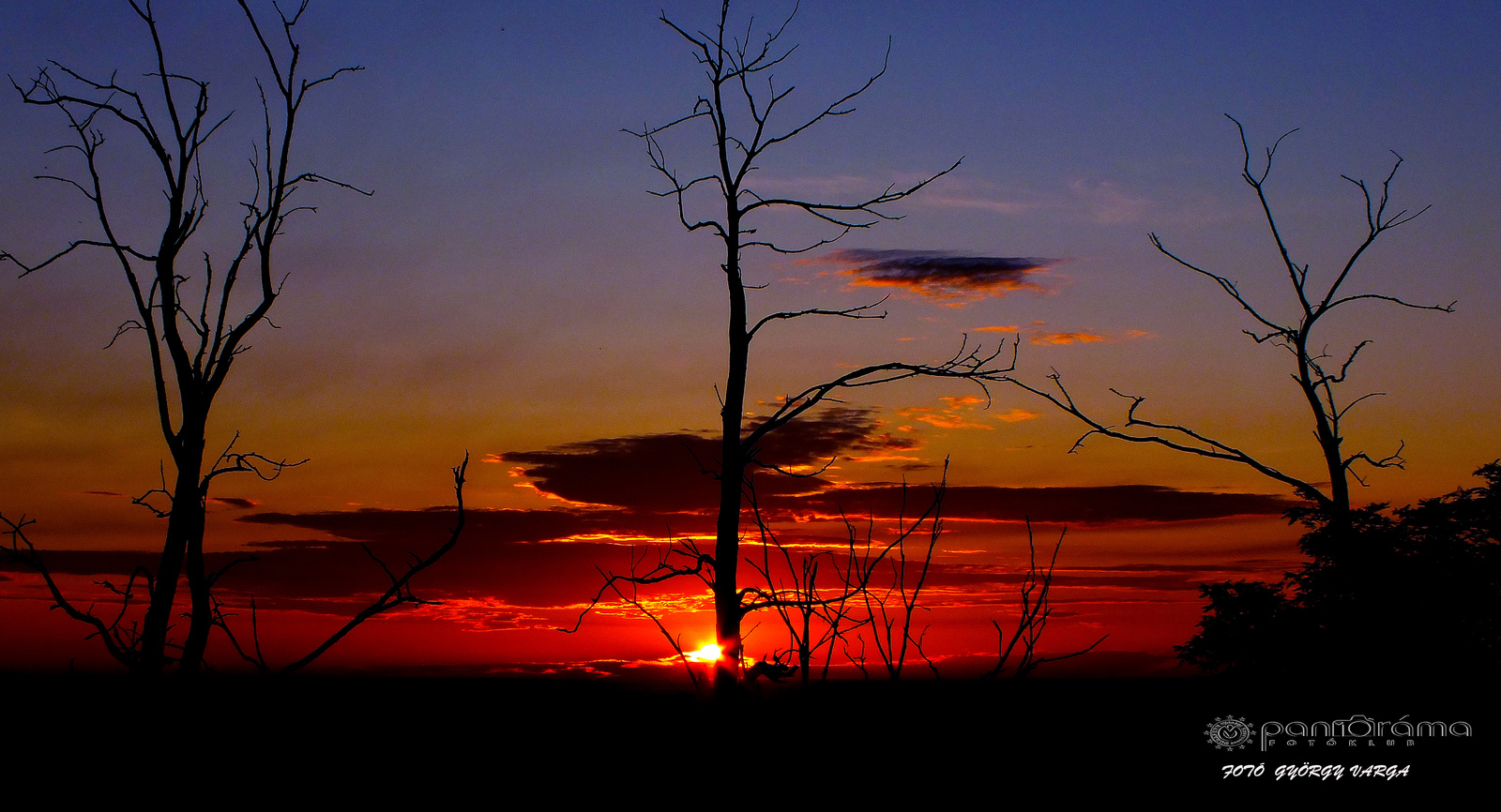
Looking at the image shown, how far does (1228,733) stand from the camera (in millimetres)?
8586

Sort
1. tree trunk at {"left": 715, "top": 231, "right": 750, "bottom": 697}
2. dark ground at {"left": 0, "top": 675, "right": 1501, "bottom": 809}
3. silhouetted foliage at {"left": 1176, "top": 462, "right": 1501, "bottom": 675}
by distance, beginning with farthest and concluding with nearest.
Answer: silhouetted foliage at {"left": 1176, "top": 462, "right": 1501, "bottom": 675} < tree trunk at {"left": 715, "top": 231, "right": 750, "bottom": 697} < dark ground at {"left": 0, "top": 675, "right": 1501, "bottom": 809}

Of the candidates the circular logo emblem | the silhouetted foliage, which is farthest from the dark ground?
the silhouetted foliage

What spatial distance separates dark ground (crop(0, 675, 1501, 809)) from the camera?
5.56 meters

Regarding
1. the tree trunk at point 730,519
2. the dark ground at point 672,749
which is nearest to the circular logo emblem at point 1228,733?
the dark ground at point 672,749

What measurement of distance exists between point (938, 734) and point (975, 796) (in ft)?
2.08

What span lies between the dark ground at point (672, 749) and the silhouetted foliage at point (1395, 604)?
9.33 metres

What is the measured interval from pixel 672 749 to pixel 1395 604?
55.1 ft

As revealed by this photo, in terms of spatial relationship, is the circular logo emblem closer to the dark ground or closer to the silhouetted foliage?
the dark ground

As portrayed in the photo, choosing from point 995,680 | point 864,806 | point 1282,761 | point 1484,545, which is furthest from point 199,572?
point 1484,545

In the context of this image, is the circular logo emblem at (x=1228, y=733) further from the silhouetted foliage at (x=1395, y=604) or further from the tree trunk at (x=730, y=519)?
the silhouetted foliage at (x=1395, y=604)

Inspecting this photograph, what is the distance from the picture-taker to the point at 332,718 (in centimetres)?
884

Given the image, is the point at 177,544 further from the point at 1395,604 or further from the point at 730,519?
the point at 1395,604

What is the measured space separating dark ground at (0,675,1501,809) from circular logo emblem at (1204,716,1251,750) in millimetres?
78

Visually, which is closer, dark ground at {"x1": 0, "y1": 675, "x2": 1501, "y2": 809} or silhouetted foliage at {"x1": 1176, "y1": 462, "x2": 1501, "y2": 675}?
dark ground at {"x1": 0, "y1": 675, "x2": 1501, "y2": 809}
